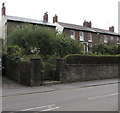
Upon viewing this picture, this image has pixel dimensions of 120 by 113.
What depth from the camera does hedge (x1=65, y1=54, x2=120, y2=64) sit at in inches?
731

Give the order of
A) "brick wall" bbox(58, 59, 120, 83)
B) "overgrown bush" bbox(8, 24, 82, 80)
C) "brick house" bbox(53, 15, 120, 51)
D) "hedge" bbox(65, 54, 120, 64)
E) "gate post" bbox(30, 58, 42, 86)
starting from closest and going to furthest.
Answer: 1. "gate post" bbox(30, 58, 42, 86)
2. "brick wall" bbox(58, 59, 120, 83)
3. "hedge" bbox(65, 54, 120, 64)
4. "overgrown bush" bbox(8, 24, 82, 80)
5. "brick house" bbox(53, 15, 120, 51)

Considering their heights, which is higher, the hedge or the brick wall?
the hedge

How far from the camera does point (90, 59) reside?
66.4ft

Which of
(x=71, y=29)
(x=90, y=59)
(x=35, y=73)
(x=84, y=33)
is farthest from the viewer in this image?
(x=84, y=33)

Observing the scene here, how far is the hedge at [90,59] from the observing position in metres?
18.6

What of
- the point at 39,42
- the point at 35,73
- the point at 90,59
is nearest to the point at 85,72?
the point at 90,59

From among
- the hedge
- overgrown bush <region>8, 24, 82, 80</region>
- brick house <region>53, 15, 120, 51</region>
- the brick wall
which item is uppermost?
brick house <region>53, 15, 120, 51</region>

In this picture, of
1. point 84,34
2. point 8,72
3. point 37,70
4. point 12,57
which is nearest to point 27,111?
point 37,70

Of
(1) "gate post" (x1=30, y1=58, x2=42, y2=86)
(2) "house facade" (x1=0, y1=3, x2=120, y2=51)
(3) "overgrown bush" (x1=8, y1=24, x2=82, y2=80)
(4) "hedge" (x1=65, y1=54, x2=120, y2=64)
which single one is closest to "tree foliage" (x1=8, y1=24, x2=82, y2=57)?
(3) "overgrown bush" (x1=8, y1=24, x2=82, y2=80)

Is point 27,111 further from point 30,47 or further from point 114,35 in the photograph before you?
point 114,35

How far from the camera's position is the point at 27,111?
7.02m

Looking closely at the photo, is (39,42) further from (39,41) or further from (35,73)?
(35,73)

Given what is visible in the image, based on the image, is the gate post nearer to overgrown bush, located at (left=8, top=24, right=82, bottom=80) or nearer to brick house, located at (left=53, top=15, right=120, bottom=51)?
overgrown bush, located at (left=8, top=24, right=82, bottom=80)

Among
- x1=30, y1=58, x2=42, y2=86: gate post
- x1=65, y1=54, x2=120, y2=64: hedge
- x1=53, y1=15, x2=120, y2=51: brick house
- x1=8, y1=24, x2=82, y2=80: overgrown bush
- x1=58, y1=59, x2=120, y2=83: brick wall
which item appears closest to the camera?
x1=30, y1=58, x2=42, y2=86: gate post
